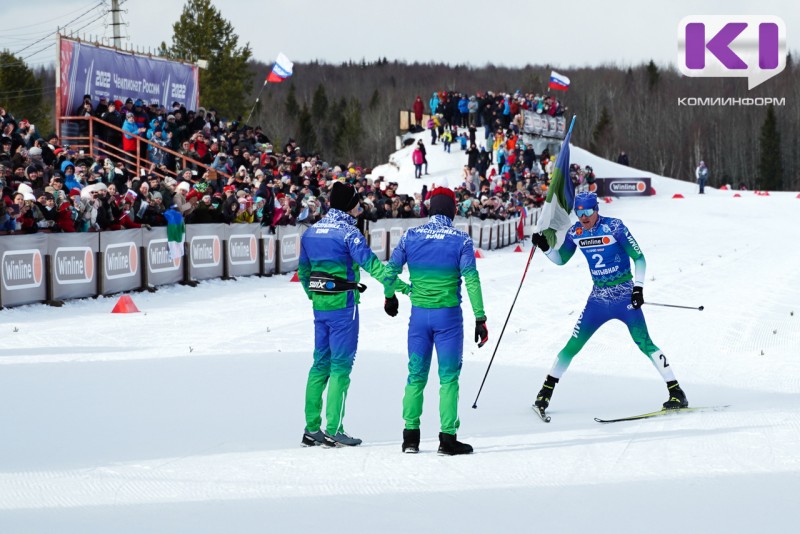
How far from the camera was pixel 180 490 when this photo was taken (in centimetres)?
605

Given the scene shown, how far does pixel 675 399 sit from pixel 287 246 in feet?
48.8

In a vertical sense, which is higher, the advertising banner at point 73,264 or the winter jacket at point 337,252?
the winter jacket at point 337,252

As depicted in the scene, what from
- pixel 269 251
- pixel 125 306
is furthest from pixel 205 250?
pixel 125 306

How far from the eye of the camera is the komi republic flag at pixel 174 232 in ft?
60.4

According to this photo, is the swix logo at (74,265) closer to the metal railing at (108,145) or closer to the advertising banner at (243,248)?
the advertising banner at (243,248)

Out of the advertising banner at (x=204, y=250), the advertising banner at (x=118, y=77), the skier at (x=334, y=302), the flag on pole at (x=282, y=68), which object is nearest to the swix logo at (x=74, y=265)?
the advertising banner at (x=204, y=250)

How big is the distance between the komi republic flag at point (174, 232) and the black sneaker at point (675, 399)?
38.3ft

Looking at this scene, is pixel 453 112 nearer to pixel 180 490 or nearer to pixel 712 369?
pixel 712 369

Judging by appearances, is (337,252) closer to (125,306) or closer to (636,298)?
(636,298)

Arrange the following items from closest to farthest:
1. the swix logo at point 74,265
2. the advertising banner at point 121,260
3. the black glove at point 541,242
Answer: the black glove at point 541,242 < the swix logo at point 74,265 < the advertising banner at point 121,260

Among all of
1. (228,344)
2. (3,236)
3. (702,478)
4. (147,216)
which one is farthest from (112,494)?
(147,216)

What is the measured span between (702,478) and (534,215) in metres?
34.7

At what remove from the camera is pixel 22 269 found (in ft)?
50.2

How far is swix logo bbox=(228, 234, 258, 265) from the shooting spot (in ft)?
68.3
